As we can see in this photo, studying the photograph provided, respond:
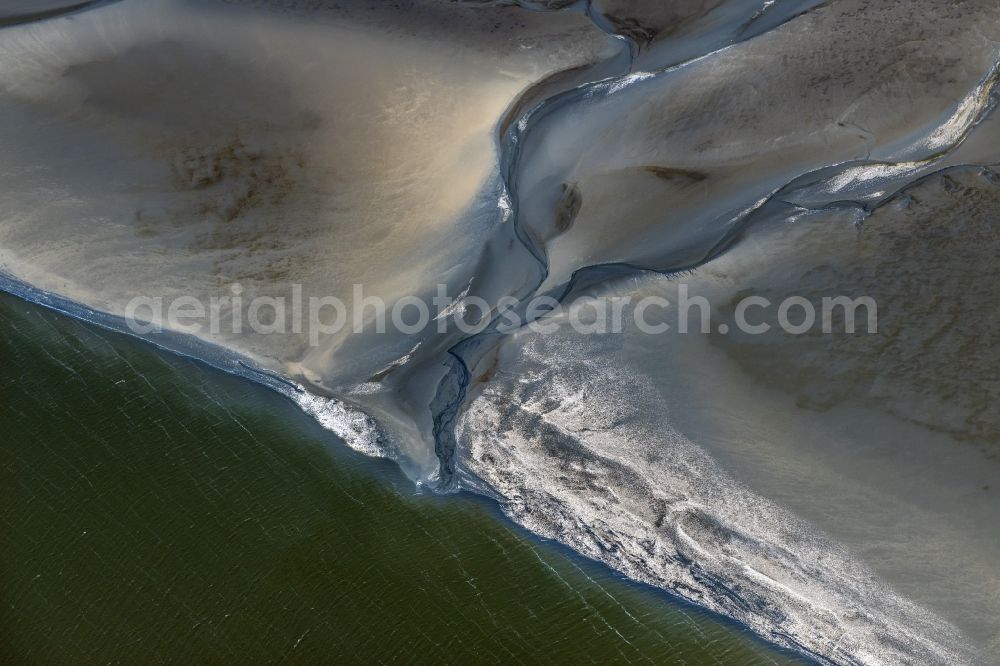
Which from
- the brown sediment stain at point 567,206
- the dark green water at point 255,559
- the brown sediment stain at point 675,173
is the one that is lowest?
the dark green water at point 255,559

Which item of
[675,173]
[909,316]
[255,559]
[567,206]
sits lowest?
[255,559]

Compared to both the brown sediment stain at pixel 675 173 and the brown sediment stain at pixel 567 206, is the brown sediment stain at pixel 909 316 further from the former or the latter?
the brown sediment stain at pixel 567 206

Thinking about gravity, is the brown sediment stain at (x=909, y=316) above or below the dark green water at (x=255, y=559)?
above

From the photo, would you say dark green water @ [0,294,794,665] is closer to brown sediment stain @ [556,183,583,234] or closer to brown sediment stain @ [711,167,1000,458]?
brown sediment stain @ [711,167,1000,458]

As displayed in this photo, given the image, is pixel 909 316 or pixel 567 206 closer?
pixel 909 316

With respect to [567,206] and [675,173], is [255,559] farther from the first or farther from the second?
[675,173]

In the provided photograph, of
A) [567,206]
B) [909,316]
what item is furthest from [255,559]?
[909,316]

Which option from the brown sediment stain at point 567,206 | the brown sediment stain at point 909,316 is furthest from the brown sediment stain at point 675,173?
the brown sediment stain at point 909,316

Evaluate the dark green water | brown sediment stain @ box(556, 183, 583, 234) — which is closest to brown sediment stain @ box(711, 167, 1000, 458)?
brown sediment stain @ box(556, 183, 583, 234)

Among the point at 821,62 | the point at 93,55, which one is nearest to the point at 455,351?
the point at 821,62
